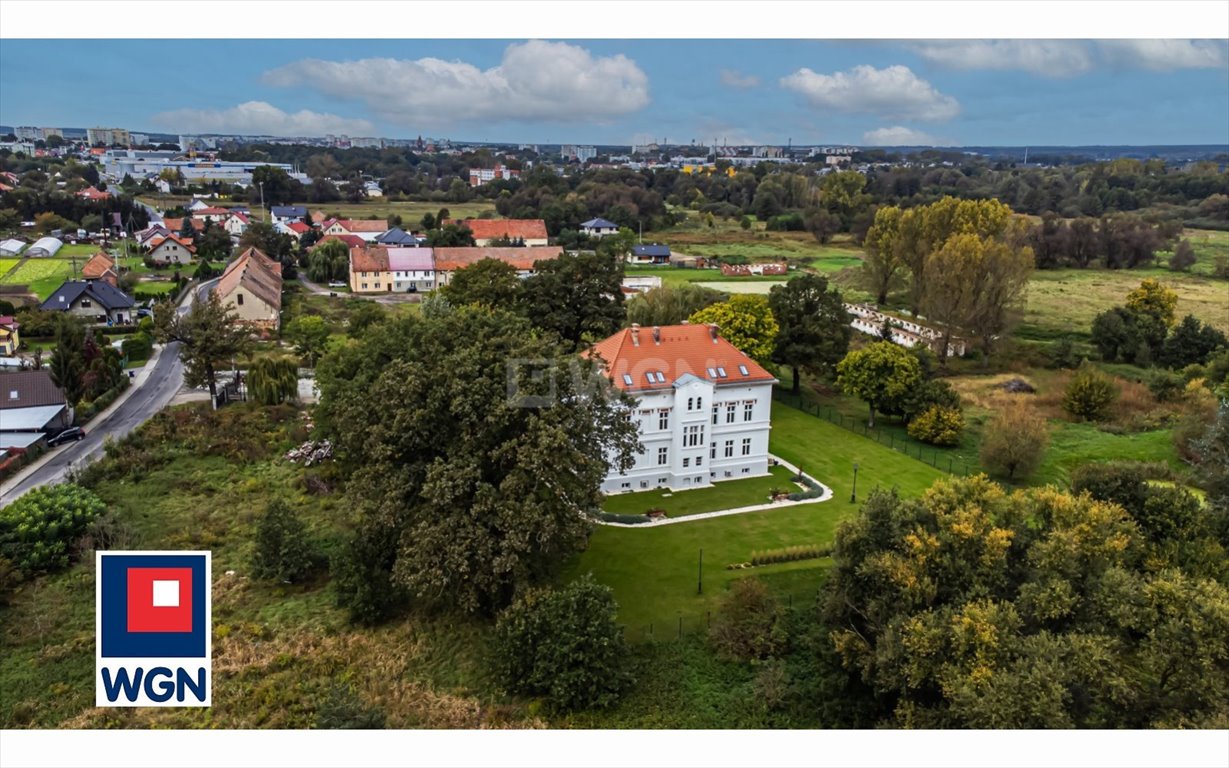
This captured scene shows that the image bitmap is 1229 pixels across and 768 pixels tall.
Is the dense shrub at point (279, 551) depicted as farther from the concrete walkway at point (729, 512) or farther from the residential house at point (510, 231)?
the residential house at point (510, 231)

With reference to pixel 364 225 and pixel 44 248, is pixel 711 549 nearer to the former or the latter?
pixel 44 248

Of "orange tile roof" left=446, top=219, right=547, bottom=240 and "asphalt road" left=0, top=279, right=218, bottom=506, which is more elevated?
"orange tile roof" left=446, top=219, right=547, bottom=240

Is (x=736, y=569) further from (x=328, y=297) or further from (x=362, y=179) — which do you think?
(x=362, y=179)

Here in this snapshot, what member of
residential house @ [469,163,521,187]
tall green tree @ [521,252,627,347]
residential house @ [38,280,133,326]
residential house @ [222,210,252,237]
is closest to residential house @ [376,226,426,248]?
residential house @ [222,210,252,237]

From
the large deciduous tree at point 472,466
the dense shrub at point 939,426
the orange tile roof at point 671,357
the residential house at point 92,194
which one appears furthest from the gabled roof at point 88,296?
the residential house at point 92,194

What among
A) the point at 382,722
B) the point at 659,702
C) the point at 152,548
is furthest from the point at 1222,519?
the point at 152,548

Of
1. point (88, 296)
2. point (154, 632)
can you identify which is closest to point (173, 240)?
point (88, 296)

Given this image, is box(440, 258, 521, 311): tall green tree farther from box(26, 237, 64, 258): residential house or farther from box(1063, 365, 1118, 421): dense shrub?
box(26, 237, 64, 258): residential house
